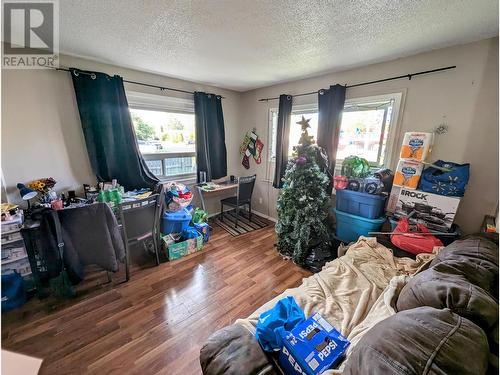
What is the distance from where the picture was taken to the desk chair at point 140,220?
2.22m

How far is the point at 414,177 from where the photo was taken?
2.12 metres

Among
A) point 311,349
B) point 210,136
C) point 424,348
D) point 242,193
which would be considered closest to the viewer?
point 424,348

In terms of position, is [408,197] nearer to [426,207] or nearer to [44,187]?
[426,207]

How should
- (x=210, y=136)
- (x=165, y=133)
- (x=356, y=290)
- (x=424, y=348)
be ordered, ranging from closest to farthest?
(x=424, y=348)
(x=356, y=290)
(x=165, y=133)
(x=210, y=136)

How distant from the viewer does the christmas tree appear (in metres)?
2.56

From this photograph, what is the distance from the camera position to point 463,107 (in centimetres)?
202

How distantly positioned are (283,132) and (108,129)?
2304 millimetres

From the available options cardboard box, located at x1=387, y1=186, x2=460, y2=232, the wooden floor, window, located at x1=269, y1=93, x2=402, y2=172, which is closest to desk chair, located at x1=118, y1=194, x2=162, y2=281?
the wooden floor

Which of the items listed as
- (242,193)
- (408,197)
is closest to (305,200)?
(408,197)

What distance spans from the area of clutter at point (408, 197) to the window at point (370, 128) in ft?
0.82

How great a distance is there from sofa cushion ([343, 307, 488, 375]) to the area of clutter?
1.26 m

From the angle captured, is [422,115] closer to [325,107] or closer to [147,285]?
[325,107]

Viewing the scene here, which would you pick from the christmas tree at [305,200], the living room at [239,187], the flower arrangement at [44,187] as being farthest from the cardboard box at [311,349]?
the flower arrangement at [44,187]

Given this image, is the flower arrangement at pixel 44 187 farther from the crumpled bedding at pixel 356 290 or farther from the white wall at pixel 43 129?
the crumpled bedding at pixel 356 290
